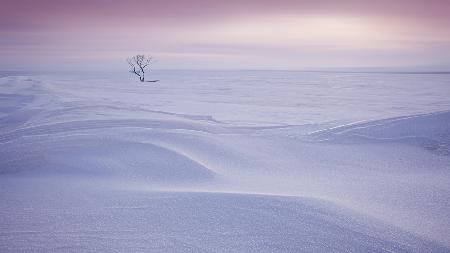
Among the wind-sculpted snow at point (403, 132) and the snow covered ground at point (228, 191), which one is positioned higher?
the wind-sculpted snow at point (403, 132)

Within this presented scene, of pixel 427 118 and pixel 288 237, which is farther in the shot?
pixel 427 118

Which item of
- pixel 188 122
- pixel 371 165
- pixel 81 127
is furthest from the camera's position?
pixel 188 122

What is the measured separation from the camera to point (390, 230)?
271 centimetres

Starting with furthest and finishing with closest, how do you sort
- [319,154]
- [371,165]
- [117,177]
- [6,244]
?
[319,154] < [371,165] < [117,177] < [6,244]

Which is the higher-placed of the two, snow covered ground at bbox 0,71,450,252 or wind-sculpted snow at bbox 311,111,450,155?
wind-sculpted snow at bbox 311,111,450,155

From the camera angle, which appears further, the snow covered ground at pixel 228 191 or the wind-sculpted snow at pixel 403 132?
the wind-sculpted snow at pixel 403 132

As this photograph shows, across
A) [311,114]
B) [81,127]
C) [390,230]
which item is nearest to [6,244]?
[390,230]

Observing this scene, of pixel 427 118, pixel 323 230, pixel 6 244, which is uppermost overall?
pixel 427 118

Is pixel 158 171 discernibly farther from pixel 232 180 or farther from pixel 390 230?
pixel 390 230

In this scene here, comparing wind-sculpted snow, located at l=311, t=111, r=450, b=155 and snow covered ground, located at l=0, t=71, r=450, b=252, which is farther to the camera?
wind-sculpted snow, located at l=311, t=111, r=450, b=155

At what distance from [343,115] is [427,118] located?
175 inches

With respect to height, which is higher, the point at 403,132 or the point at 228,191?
the point at 403,132

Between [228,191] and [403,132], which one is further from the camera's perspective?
[403,132]

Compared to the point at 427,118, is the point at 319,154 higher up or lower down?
lower down
